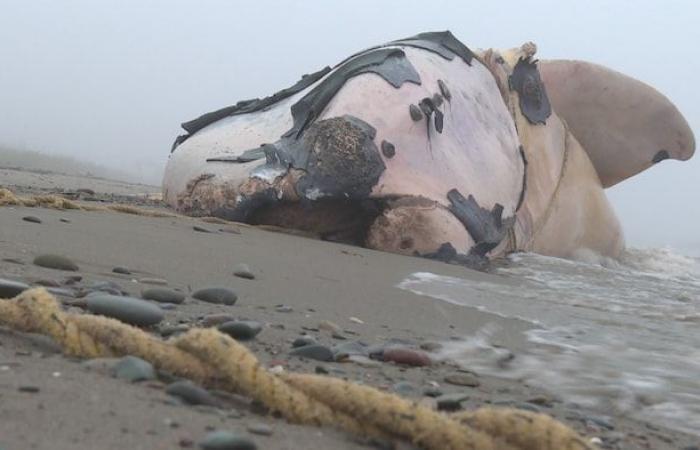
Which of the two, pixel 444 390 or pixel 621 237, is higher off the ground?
pixel 621 237

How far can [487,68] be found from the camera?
7.16m

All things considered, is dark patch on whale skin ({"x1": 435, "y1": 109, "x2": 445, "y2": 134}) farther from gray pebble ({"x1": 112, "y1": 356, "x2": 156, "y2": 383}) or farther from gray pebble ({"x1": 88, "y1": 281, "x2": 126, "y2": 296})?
gray pebble ({"x1": 112, "y1": 356, "x2": 156, "y2": 383})

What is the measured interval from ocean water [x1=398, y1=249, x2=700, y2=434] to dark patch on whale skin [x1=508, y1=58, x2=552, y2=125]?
6.44 feet

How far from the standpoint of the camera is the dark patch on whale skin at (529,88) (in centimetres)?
756

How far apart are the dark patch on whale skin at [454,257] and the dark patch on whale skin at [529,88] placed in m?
2.35

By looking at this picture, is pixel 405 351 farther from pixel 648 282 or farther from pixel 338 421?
pixel 648 282

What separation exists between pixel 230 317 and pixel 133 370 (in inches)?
31.0

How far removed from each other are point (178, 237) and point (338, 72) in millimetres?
2227

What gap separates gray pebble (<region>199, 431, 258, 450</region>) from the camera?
3.84 feet

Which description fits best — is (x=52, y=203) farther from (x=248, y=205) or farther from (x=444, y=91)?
(x=444, y=91)

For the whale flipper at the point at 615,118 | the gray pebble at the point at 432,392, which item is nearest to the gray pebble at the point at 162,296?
the gray pebble at the point at 432,392

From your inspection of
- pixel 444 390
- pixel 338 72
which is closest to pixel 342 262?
pixel 338 72

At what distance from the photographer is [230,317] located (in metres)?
2.25

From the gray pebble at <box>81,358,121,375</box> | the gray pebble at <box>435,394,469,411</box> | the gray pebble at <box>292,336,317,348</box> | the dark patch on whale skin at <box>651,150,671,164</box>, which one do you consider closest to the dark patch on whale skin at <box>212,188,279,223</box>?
the gray pebble at <box>292,336,317,348</box>
